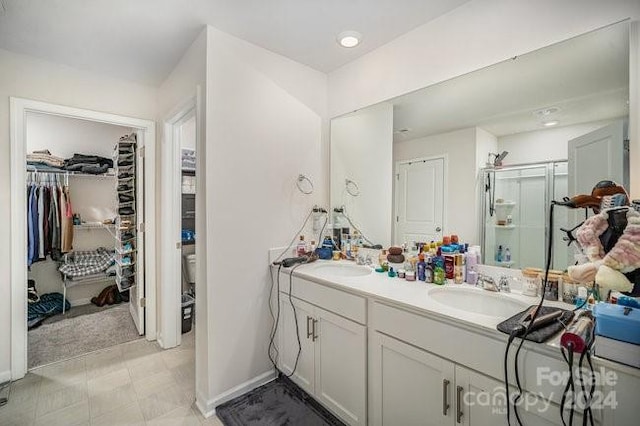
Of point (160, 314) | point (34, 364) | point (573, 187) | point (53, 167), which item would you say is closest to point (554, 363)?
point (573, 187)

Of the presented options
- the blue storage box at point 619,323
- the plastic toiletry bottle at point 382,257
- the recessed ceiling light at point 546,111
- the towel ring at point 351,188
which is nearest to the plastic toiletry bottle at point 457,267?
the plastic toiletry bottle at point 382,257

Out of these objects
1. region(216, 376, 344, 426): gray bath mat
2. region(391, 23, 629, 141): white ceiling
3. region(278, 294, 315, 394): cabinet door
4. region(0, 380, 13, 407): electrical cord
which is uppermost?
region(391, 23, 629, 141): white ceiling

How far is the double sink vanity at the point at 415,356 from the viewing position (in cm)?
95

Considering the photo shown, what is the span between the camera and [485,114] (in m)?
1.66

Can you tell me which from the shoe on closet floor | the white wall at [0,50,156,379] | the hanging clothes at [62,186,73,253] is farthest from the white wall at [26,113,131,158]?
the shoe on closet floor

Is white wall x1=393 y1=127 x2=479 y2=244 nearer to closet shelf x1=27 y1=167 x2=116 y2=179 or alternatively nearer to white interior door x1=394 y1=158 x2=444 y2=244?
white interior door x1=394 y1=158 x2=444 y2=244

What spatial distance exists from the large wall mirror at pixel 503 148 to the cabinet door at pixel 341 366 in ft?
2.49

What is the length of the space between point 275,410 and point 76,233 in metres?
3.72

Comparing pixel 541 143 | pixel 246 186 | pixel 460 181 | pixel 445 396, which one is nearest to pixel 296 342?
pixel 445 396

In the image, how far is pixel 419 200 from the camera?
1935 millimetres

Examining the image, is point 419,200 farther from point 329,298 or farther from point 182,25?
point 182,25

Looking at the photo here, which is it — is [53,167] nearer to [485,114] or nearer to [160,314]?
[160,314]

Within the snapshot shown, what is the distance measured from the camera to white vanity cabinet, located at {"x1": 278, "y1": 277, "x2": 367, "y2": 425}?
154 centimetres

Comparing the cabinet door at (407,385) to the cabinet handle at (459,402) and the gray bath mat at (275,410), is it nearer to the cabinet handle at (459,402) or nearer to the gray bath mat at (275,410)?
the cabinet handle at (459,402)
